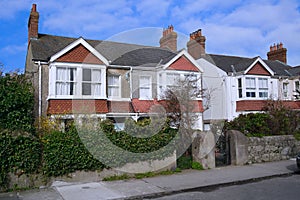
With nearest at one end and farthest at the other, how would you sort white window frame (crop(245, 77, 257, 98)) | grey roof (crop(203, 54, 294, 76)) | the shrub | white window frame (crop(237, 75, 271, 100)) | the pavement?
the pavement → the shrub → white window frame (crop(237, 75, 271, 100)) → white window frame (crop(245, 77, 257, 98)) → grey roof (crop(203, 54, 294, 76))

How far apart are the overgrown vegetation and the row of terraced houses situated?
2.68 meters

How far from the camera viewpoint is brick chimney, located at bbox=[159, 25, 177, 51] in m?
24.5

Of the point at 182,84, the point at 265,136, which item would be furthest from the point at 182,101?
the point at 265,136

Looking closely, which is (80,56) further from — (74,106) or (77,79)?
(74,106)

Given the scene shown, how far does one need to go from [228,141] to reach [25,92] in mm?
9227

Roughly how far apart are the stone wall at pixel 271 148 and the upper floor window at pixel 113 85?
902 cm

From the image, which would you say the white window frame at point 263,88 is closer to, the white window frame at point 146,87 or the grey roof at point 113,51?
the grey roof at point 113,51

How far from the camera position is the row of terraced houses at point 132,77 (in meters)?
15.7

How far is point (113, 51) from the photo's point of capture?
69.6ft

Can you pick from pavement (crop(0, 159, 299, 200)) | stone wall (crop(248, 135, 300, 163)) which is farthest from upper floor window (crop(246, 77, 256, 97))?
pavement (crop(0, 159, 299, 200))

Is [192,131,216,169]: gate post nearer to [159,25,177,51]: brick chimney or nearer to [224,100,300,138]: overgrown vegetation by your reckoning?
[224,100,300,138]: overgrown vegetation

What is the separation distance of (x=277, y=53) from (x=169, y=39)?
50.3ft

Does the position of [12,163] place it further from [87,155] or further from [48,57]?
[48,57]

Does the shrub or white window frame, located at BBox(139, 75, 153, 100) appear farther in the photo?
white window frame, located at BBox(139, 75, 153, 100)
